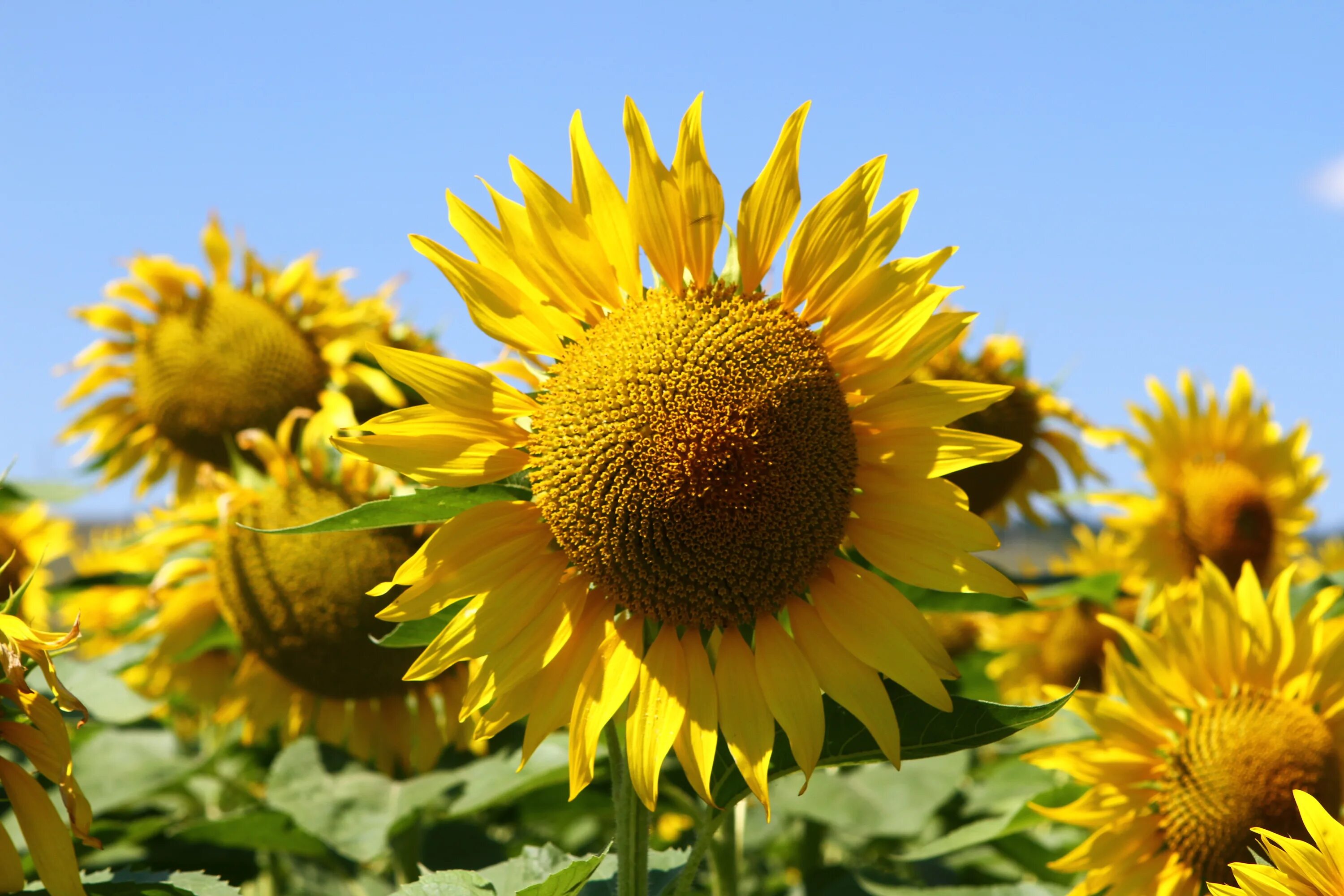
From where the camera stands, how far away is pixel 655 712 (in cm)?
178

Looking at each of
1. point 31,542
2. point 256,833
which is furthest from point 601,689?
point 31,542

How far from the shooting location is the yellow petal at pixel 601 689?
1.78 metres

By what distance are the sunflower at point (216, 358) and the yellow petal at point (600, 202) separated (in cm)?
188

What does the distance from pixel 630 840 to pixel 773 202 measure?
1051 mm

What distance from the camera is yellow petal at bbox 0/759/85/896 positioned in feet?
5.59

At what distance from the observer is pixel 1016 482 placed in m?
4.11

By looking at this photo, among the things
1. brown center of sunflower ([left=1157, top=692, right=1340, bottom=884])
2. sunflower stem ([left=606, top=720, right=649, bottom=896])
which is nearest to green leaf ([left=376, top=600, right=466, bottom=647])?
sunflower stem ([left=606, top=720, right=649, bottom=896])

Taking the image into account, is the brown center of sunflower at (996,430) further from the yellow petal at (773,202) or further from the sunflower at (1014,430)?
the yellow petal at (773,202)

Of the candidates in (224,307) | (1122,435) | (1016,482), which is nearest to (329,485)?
(224,307)

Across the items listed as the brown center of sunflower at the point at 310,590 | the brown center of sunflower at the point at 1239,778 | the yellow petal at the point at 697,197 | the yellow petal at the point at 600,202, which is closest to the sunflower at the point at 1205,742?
the brown center of sunflower at the point at 1239,778

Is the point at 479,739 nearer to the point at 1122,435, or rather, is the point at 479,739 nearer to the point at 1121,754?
the point at 1121,754

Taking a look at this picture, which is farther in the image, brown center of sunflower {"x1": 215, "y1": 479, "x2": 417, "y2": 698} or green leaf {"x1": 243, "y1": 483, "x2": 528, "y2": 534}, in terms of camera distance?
brown center of sunflower {"x1": 215, "y1": 479, "x2": 417, "y2": 698}

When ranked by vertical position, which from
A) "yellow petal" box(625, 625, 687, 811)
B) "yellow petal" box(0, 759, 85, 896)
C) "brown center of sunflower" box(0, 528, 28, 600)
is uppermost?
"brown center of sunflower" box(0, 528, 28, 600)

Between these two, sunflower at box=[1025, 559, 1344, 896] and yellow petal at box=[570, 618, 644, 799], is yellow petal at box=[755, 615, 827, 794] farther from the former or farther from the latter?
sunflower at box=[1025, 559, 1344, 896]
